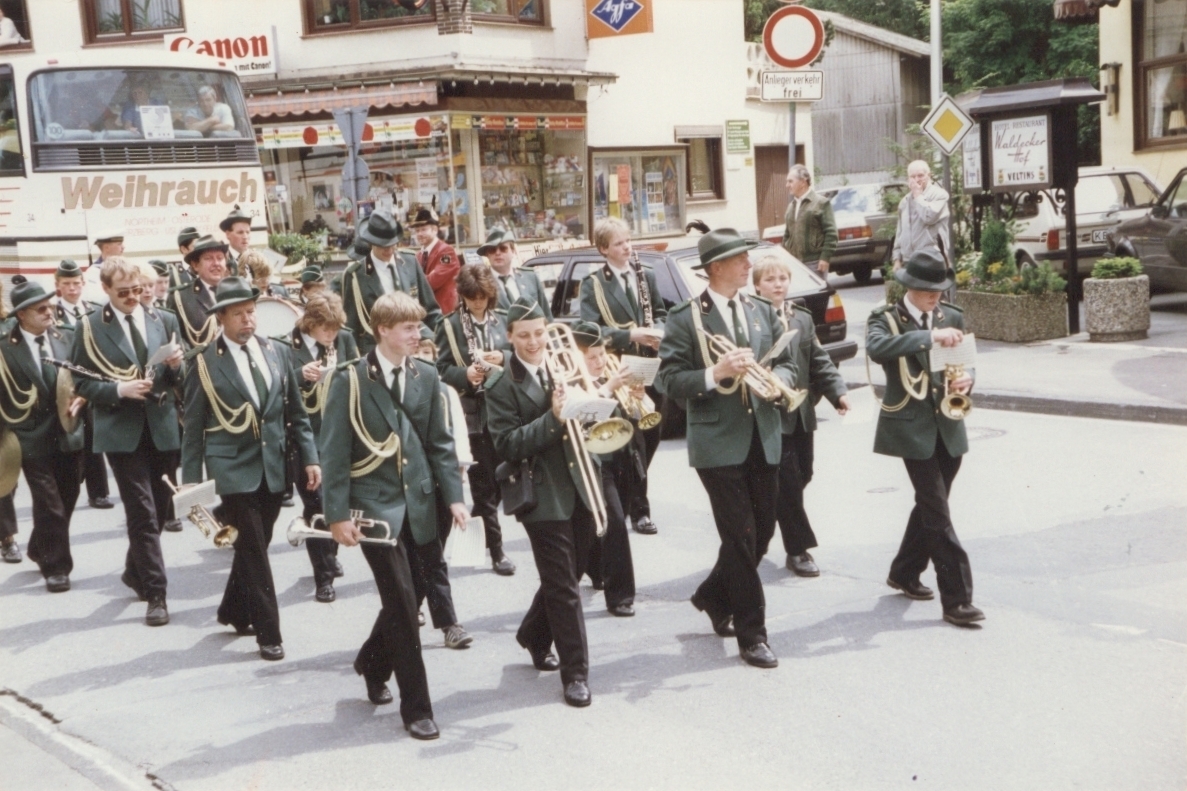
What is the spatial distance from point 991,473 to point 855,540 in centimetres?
196

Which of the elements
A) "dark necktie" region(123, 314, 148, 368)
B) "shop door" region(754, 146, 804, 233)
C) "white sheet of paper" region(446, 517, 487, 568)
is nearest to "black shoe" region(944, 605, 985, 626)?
"white sheet of paper" region(446, 517, 487, 568)

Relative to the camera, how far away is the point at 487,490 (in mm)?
8719

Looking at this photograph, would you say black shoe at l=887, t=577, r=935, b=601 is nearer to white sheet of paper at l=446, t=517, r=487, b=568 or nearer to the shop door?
white sheet of paper at l=446, t=517, r=487, b=568

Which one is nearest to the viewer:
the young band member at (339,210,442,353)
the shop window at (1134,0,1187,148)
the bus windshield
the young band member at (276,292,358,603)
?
the young band member at (276,292,358,603)

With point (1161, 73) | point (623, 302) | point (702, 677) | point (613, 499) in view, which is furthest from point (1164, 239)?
point (702, 677)

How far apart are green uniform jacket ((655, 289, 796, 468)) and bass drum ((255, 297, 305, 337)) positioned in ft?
11.0

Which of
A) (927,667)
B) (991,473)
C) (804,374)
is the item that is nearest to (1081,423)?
(991,473)

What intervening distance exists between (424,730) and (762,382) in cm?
216

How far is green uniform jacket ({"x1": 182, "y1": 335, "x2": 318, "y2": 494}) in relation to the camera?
23.0 feet

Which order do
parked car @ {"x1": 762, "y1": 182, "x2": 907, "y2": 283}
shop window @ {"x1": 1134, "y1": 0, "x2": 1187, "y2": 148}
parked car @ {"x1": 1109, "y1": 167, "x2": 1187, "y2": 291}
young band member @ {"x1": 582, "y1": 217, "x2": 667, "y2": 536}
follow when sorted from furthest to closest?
parked car @ {"x1": 762, "y1": 182, "x2": 907, "y2": 283}
shop window @ {"x1": 1134, "y1": 0, "x2": 1187, "y2": 148}
parked car @ {"x1": 1109, "y1": 167, "x2": 1187, "y2": 291}
young band member @ {"x1": 582, "y1": 217, "x2": 667, "y2": 536}

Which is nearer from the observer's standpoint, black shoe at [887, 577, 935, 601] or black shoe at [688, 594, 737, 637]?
black shoe at [688, 594, 737, 637]

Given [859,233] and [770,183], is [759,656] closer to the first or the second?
[859,233]

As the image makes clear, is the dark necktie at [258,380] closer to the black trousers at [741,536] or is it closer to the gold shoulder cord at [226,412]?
the gold shoulder cord at [226,412]

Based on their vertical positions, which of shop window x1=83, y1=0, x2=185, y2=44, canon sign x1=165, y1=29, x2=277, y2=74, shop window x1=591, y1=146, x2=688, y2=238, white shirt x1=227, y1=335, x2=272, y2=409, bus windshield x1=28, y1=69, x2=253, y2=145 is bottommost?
white shirt x1=227, y1=335, x2=272, y2=409
